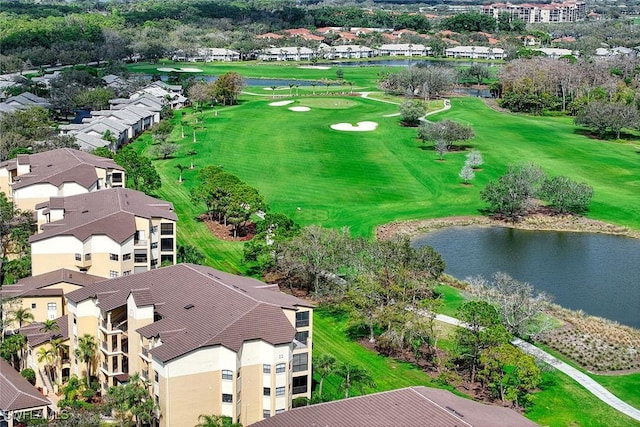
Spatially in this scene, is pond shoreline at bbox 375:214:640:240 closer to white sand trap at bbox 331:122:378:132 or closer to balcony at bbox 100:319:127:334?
balcony at bbox 100:319:127:334

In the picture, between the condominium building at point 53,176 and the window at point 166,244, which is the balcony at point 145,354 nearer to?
the window at point 166,244

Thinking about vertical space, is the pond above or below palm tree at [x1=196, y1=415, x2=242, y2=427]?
below

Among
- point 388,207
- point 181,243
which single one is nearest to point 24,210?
point 181,243

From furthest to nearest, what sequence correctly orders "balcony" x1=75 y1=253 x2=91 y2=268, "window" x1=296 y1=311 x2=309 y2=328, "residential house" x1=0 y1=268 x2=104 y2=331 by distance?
"balcony" x1=75 y1=253 x2=91 y2=268
"residential house" x1=0 y1=268 x2=104 y2=331
"window" x1=296 y1=311 x2=309 y2=328

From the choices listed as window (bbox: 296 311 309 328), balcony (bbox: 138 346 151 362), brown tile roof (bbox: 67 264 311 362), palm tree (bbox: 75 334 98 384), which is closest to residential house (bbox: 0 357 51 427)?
palm tree (bbox: 75 334 98 384)

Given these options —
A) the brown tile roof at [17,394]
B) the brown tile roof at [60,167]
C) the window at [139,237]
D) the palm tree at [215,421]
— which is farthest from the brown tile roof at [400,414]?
the brown tile roof at [60,167]

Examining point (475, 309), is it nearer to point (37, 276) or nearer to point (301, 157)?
point (37, 276)
